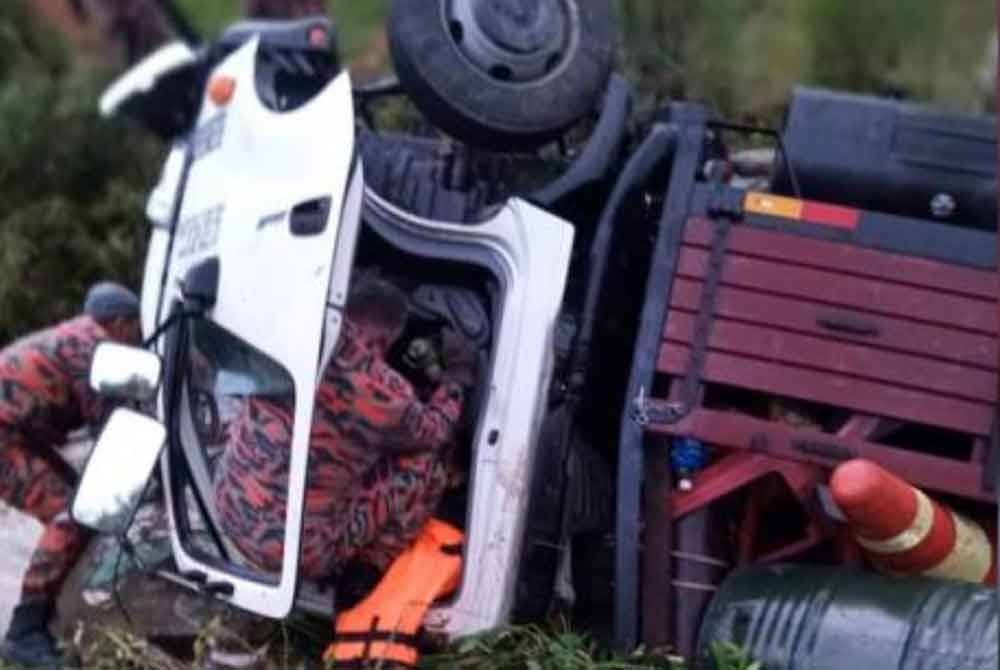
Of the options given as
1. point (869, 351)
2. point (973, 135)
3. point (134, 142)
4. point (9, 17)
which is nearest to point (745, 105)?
point (134, 142)

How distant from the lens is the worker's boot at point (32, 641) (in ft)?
21.2

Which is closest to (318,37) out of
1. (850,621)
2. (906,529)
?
(906,529)

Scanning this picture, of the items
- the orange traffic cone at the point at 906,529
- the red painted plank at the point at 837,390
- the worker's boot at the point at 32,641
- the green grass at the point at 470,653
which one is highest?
the red painted plank at the point at 837,390

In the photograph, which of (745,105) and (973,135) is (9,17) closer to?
(745,105)

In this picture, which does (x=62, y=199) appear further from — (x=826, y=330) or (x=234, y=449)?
(x=826, y=330)

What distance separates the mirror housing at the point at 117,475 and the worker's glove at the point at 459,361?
0.93 meters

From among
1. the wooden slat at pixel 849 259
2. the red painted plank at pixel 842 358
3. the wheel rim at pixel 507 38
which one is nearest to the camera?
the red painted plank at pixel 842 358

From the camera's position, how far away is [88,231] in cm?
977

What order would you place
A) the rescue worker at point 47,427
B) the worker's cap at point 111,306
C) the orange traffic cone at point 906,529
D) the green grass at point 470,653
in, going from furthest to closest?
the worker's cap at point 111,306, the rescue worker at point 47,427, the green grass at point 470,653, the orange traffic cone at point 906,529

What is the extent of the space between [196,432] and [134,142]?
14.2ft

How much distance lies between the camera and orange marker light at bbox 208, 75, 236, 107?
272 inches

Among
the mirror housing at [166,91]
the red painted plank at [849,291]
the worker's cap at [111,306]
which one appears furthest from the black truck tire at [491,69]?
the mirror housing at [166,91]

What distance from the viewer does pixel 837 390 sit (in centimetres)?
586

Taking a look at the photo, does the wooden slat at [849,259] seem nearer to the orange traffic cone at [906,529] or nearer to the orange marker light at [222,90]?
the orange traffic cone at [906,529]
